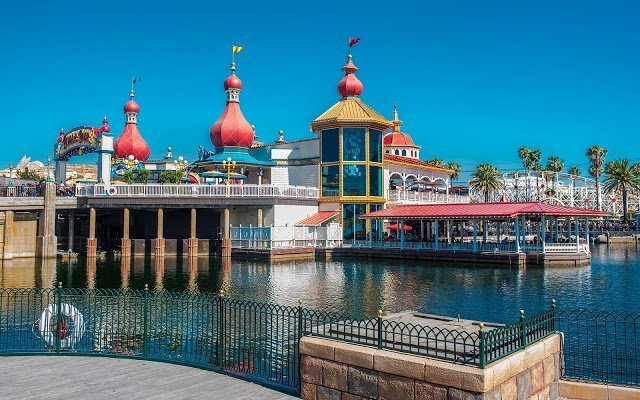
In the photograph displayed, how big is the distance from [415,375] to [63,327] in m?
9.34

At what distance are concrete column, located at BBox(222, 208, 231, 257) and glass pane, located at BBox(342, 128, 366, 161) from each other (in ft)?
40.1

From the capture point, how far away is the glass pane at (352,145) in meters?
52.8

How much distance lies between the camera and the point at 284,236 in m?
46.1

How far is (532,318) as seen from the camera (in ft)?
32.6

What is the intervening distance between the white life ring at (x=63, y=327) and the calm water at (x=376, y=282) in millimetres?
10441

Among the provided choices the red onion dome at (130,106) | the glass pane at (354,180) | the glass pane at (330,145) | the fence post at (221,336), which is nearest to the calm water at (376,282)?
the glass pane at (354,180)

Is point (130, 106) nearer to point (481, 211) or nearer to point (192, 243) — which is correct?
point (192, 243)

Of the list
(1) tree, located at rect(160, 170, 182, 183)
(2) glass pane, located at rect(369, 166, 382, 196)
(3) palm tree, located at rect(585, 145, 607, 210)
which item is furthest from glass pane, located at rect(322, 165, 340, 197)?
(3) palm tree, located at rect(585, 145, 607, 210)

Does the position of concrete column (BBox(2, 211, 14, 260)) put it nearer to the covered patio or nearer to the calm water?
the calm water

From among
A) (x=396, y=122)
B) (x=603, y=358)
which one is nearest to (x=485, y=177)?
(x=396, y=122)

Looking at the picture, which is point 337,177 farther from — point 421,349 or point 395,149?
point 421,349

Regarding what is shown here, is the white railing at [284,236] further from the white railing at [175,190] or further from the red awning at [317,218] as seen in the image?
the white railing at [175,190]

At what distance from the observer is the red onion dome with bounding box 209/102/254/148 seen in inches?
2347

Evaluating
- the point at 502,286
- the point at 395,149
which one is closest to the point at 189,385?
the point at 502,286
